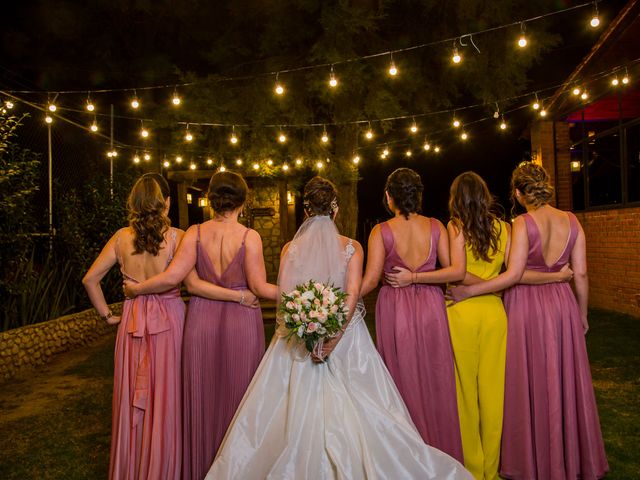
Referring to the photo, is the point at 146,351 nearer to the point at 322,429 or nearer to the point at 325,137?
the point at 322,429

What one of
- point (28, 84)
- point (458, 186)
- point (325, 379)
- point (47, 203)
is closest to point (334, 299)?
point (325, 379)

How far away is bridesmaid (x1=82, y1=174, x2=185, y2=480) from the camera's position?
3.71 m

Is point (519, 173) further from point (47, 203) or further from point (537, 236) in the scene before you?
point (47, 203)

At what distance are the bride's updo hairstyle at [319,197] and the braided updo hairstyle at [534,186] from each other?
1.37 meters

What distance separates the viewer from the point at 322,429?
11.0ft

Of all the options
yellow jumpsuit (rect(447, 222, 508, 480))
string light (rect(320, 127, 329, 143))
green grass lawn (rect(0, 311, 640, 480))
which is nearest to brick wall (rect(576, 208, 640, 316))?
green grass lawn (rect(0, 311, 640, 480))

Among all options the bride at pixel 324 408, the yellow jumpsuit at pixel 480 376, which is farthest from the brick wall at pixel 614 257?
the bride at pixel 324 408

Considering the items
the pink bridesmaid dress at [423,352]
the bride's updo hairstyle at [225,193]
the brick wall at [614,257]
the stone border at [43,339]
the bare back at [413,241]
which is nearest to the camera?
the bride's updo hairstyle at [225,193]

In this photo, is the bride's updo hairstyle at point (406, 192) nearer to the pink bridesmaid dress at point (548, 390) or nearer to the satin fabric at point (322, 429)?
the pink bridesmaid dress at point (548, 390)

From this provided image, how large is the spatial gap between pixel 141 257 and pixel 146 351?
608mm

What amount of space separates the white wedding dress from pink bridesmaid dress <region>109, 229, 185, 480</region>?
0.48 metres

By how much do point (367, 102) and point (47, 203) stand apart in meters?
6.85

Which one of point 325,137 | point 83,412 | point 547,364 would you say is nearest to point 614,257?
point 325,137

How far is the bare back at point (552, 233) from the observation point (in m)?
4.03
